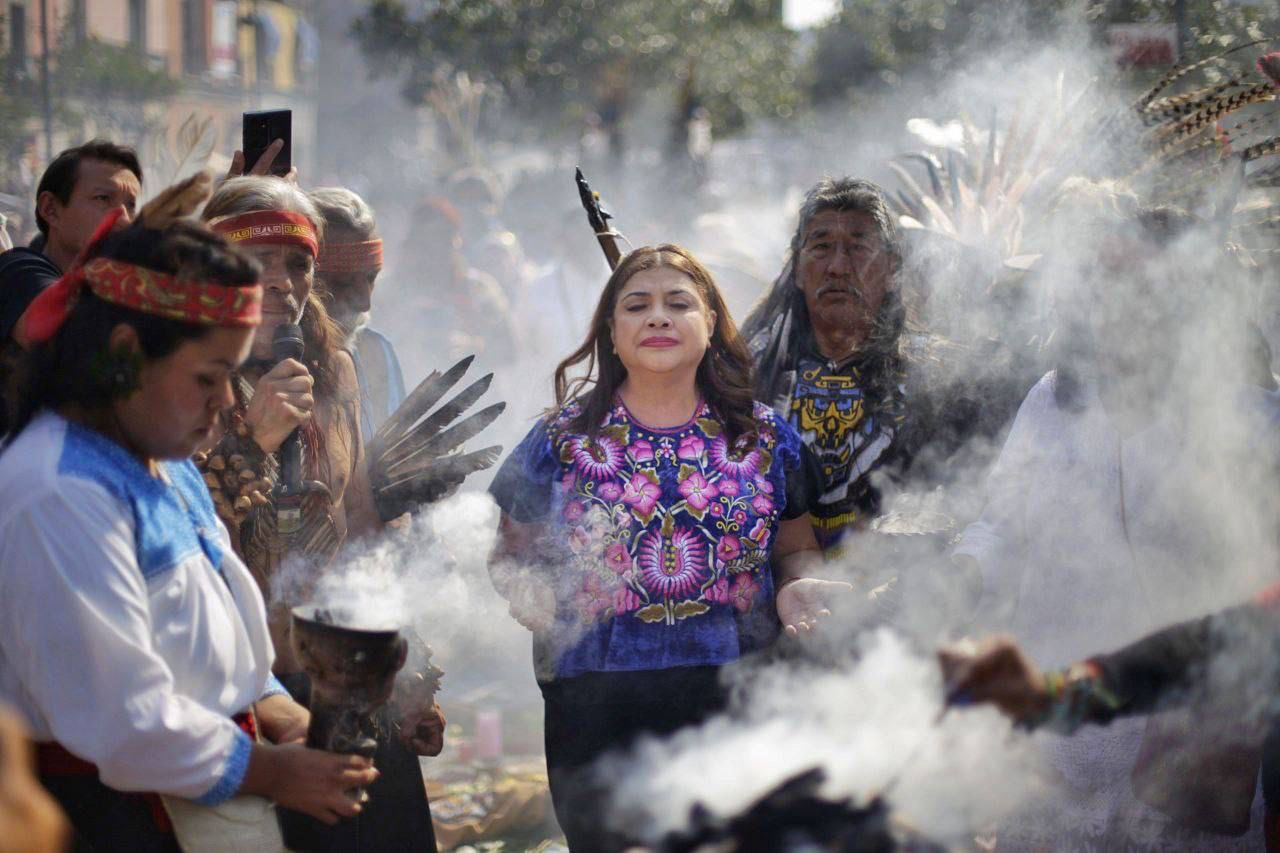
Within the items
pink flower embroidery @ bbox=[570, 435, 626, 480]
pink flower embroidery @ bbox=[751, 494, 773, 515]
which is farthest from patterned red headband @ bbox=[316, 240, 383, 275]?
pink flower embroidery @ bbox=[751, 494, 773, 515]

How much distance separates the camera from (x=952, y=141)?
585 centimetres

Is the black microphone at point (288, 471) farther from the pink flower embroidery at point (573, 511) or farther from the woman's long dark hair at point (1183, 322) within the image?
the woman's long dark hair at point (1183, 322)

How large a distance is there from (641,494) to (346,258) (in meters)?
1.71

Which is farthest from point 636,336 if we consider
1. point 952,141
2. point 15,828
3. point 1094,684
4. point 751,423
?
point 952,141

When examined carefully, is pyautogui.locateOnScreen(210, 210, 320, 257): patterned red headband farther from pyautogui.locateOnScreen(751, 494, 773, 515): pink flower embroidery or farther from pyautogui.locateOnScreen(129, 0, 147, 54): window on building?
pyautogui.locateOnScreen(129, 0, 147, 54): window on building

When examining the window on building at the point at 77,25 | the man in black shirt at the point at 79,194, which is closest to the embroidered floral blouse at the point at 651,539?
the man in black shirt at the point at 79,194

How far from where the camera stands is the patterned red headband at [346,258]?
4379 millimetres

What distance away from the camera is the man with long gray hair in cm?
400

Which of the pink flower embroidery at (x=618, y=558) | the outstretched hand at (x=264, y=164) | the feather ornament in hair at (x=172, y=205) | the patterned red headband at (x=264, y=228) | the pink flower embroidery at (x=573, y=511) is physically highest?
the outstretched hand at (x=264, y=164)

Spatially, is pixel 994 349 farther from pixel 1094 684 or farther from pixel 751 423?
pixel 1094 684

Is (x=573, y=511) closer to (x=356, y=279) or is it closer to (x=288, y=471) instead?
(x=288, y=471)

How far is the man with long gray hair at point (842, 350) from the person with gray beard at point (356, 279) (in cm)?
136

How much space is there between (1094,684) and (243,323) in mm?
1718

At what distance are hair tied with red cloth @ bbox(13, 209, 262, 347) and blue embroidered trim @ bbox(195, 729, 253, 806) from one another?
0.78 m
